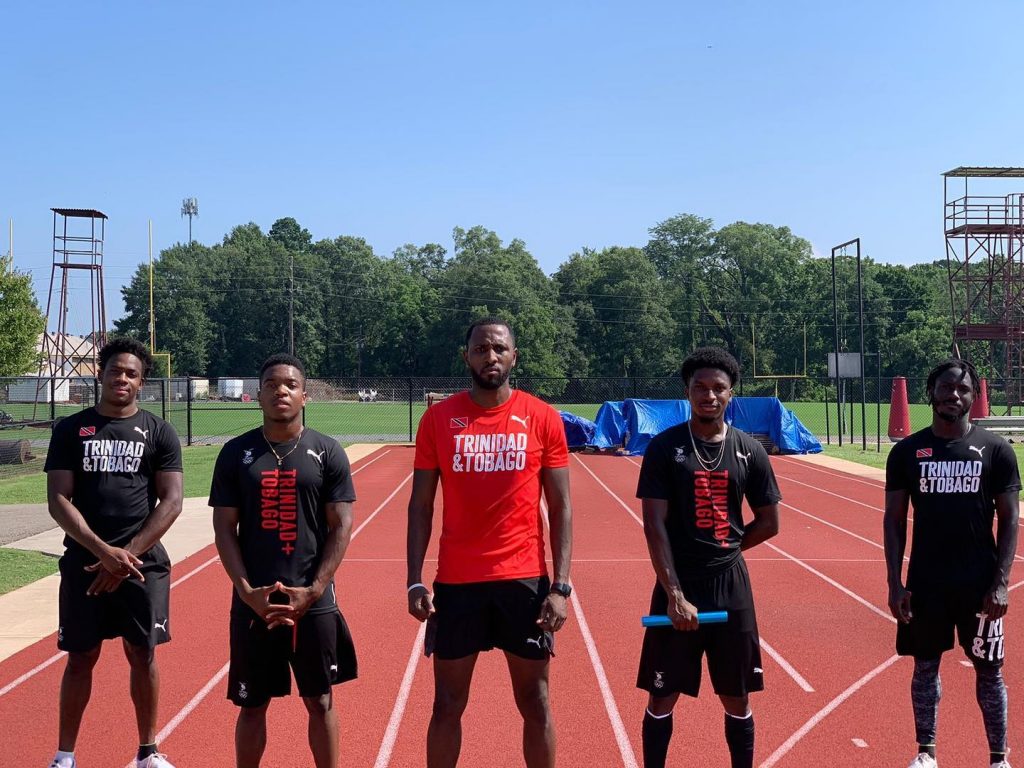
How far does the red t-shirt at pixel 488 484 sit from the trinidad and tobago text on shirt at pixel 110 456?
151 centimetres

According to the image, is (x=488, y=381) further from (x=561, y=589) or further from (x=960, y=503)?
(x=960, y=503)

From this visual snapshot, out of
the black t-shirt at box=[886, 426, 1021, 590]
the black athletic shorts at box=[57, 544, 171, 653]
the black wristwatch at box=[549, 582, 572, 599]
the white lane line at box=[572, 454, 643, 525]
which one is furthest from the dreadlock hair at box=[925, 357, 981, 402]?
the white lane line at box=[572, 454, 643, 525]

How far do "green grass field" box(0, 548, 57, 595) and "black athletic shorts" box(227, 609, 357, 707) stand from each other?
5.65m

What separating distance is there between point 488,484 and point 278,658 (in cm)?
111

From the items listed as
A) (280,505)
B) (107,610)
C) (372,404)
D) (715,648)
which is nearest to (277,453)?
(280,505)

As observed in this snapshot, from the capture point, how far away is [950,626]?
14.4 ft

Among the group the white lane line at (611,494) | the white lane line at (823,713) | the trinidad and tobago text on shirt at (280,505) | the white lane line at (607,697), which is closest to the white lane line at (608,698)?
the white lane line at (607,697)

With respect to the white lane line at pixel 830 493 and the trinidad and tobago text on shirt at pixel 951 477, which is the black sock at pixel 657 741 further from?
the white lane line at pixel 830 493

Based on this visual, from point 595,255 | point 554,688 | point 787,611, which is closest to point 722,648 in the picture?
point 554,688

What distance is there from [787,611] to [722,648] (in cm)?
411

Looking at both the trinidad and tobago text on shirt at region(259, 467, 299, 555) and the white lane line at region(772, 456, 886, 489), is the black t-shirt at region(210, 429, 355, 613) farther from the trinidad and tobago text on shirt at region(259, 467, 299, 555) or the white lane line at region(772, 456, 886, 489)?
the white lane line at region(772, 456, 886, 489)

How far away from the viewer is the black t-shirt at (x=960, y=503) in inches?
170

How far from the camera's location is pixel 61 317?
132 feet

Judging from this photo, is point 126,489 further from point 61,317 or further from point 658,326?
point 658,326
